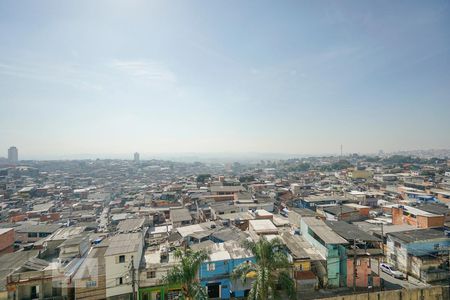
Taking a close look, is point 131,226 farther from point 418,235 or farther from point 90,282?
point 418,235

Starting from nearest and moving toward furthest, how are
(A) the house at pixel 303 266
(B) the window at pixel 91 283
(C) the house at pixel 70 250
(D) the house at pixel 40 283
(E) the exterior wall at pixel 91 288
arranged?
(D) the house at pixel 40 283, (E) the exterior wall at pixel 91 288, (B) the window at pixel 91 283, (A) the house at pixel 303 266, (C) the house at pixel 70 250

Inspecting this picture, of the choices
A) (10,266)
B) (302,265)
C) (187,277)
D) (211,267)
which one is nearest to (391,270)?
(302,265)

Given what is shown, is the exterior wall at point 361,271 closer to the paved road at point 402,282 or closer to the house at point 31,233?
the paved road at point 402,282

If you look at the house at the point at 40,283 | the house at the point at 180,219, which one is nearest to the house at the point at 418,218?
the house at the point at 180,219

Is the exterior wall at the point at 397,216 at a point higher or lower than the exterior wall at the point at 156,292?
higher

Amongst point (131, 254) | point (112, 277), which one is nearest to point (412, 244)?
point (131, 254)

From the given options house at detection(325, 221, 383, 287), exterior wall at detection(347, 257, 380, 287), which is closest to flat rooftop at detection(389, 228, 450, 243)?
house at detection(325, 221, 383, 287)

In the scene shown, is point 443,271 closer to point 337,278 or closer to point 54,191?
point 337,278

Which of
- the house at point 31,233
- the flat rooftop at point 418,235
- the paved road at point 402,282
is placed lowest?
the paved road at point 402,282
